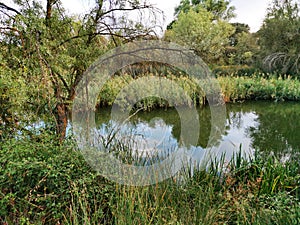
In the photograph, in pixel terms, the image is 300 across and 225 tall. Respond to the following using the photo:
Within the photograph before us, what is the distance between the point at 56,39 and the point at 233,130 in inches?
164

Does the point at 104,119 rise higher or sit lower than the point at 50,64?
lower

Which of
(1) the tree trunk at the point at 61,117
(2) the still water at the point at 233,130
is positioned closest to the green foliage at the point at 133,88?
(2) the still water at the point at 233,130

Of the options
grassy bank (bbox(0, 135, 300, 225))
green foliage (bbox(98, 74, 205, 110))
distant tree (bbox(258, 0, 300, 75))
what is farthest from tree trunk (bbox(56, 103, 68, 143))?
distant tree (bbox(258, 0, 300, 75))

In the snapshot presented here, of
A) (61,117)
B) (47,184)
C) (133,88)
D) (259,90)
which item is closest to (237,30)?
(259,90)

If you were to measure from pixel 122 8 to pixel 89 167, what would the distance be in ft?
5.12

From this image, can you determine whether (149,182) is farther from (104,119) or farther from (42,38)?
(104,119)

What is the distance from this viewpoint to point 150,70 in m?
2.46

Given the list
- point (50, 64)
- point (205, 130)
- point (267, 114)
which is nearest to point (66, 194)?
point (50, 64)

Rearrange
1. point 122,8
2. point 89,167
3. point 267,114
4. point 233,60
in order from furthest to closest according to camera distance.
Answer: point 233,60, point 267,114, point 122,8, point 89,167

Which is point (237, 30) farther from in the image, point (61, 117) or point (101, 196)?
point (101, 196)

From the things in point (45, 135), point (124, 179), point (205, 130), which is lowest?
point (205, 130)

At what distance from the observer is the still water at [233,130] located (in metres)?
3.60

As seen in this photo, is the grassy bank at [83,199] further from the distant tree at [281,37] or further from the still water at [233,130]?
the distant tree at [281,37]

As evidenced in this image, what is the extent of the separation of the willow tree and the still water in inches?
33.7
